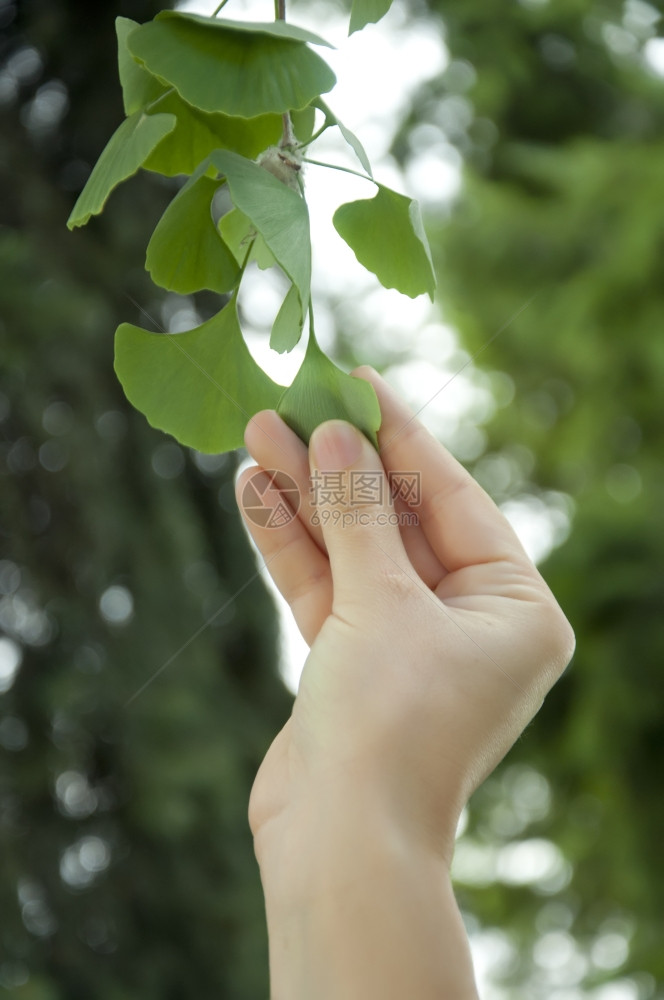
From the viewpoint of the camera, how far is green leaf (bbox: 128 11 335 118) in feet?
0.70

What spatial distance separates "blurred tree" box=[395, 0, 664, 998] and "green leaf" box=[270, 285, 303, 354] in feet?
2.57

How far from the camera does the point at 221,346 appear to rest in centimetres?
29

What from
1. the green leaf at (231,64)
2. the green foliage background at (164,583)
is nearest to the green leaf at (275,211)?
the green leaf at (231,64)

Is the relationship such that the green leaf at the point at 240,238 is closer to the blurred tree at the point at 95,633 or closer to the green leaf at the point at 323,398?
the green leaf at the point at 323,398

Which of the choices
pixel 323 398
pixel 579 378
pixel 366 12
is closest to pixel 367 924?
pixel 323 398

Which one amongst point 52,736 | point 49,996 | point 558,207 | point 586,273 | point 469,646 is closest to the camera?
point 469,646

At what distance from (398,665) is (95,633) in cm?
58

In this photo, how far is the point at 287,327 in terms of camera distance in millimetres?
267

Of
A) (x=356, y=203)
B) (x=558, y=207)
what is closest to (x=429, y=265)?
(x=356, y=203)

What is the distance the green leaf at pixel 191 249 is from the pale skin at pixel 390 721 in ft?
0.16

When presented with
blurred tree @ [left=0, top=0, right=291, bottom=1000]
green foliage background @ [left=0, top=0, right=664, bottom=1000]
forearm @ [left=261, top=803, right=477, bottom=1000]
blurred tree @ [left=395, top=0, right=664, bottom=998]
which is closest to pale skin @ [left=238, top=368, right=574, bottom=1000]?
forearm @ [left=261, top=803, right=477, bottom=1000]

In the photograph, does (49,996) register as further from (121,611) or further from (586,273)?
(586,273)

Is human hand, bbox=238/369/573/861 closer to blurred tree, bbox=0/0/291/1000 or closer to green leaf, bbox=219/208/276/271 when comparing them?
green leaf, bbox=219/208/276/271

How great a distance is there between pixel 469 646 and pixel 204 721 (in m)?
0.63
